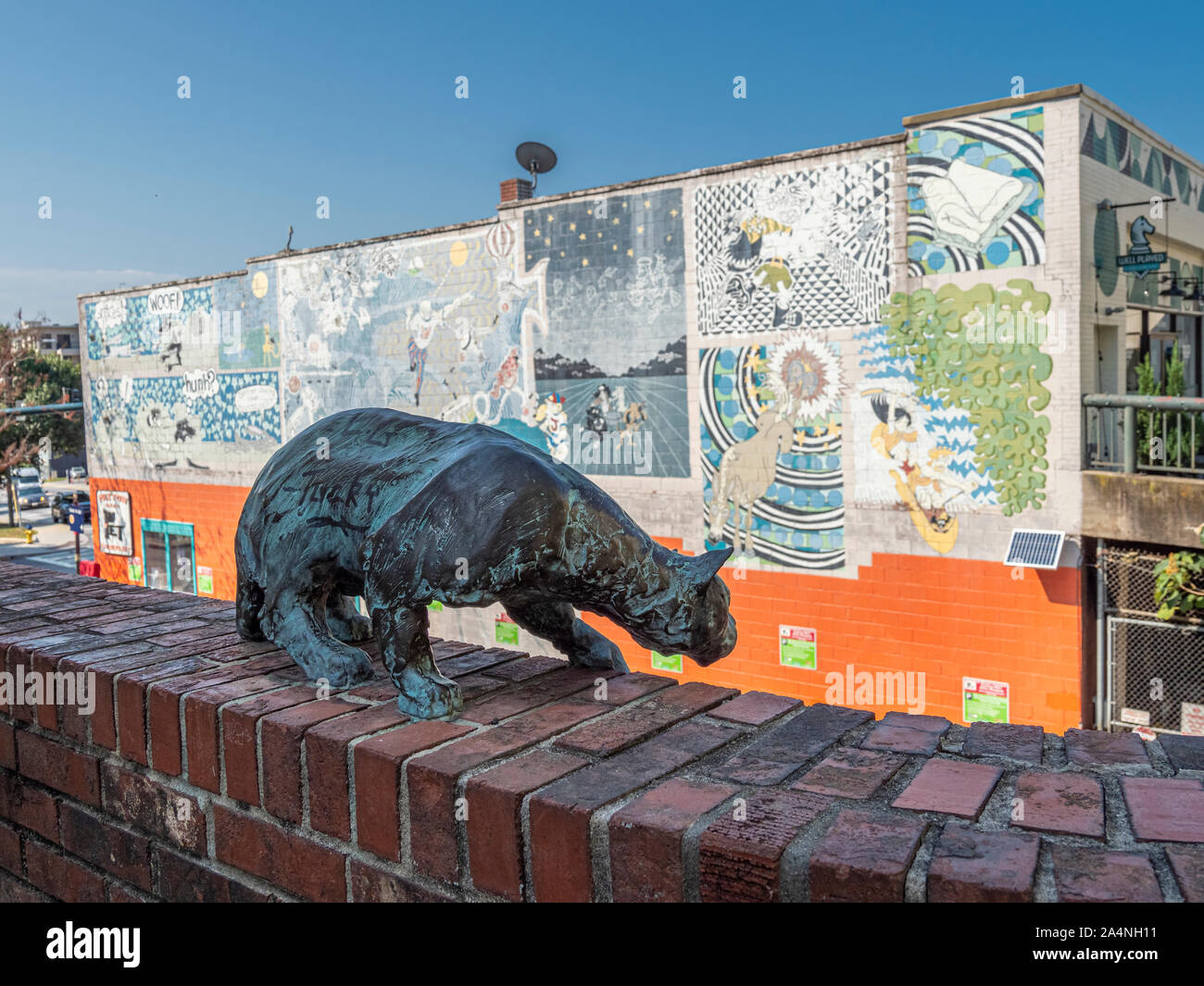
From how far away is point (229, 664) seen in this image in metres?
2.38

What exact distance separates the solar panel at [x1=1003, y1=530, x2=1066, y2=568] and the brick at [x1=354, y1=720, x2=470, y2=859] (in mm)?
8384

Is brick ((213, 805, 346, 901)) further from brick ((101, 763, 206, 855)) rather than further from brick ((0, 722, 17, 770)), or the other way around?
brick ((0, 722, 17, 770))

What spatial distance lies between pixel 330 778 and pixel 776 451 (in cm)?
928

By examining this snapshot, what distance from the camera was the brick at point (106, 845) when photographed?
6.66ft

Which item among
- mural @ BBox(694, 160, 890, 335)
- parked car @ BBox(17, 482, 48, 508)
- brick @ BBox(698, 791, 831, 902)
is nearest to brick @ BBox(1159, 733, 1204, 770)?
brick @ BBox(698, 791, 831, 902)

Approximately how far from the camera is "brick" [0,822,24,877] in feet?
7.67

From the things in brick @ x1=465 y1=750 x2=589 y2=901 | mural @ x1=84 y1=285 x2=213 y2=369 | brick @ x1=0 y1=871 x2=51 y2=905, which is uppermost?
mural @ x1=84 y1=285 x2=213 y2=369

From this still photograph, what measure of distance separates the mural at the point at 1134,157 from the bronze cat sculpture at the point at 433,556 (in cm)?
830

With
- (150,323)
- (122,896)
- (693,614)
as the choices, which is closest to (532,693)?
(693,614)

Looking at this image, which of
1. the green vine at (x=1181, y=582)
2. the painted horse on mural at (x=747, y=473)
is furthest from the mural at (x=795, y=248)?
the green vine at (x=1181, y=582)

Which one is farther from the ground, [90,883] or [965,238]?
[965,238]

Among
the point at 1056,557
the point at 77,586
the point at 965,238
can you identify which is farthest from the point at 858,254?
the point at 77,586
